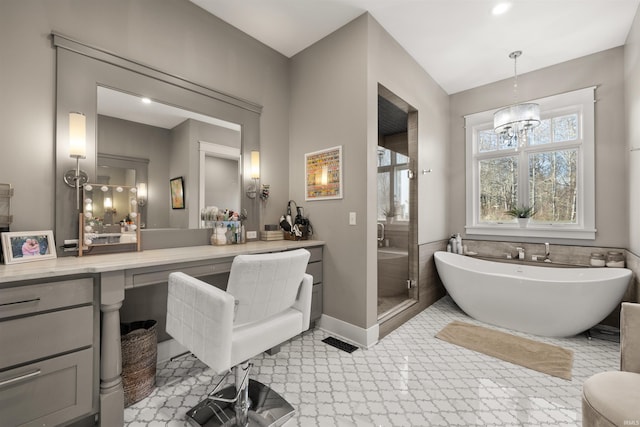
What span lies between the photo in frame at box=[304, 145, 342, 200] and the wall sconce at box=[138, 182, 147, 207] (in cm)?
145

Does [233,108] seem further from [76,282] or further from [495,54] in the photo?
[495,54]

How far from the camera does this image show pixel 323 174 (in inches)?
106

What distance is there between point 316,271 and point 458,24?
2.73m

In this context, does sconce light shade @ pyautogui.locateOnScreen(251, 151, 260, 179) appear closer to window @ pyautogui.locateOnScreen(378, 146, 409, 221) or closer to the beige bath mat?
window @ pyautogui.locateOnScreen(378, 146, 409, 221)

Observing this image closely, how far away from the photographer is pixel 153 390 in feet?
5.75

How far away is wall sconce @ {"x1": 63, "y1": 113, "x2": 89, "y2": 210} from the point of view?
1.66 m

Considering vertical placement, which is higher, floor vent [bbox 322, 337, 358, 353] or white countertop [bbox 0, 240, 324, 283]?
white countertop [bbox 0, 240, 324, 283]

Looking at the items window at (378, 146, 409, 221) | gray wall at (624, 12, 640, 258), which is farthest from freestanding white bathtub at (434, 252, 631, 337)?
window at (378, 146, 409, 221)

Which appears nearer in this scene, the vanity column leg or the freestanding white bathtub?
the vanity column leg

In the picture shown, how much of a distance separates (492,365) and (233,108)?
3161mm

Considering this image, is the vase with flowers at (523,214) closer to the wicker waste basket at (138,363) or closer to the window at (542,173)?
the window at (542,173)

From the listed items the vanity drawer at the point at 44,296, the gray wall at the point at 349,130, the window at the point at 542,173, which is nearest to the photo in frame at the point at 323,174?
the gray wall at the point at 349,130

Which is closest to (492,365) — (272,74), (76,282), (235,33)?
(76,282)

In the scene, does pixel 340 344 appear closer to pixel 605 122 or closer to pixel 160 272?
pixel 160 272
